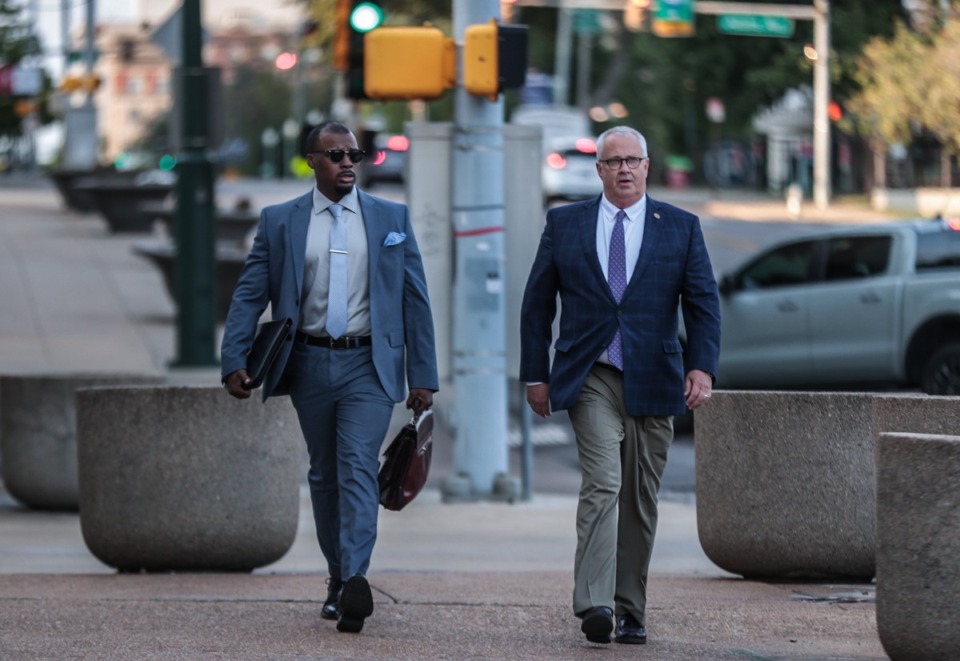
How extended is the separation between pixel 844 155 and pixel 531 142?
52.9 metres

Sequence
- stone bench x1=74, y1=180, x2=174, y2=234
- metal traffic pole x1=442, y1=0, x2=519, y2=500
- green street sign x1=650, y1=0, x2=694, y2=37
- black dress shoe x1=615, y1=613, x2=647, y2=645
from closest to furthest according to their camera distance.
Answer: black dress shoe x1=615, y1=613, x2=647, y2=645 → metal traffic pole x1=442, y1=0, x2=519, y2=500 → stone bench x1=74, y1=180, x2=174, y2=234 → green street sign x1=650, y1=0, x2=694, y2=37

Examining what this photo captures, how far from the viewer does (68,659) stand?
20.1 ft

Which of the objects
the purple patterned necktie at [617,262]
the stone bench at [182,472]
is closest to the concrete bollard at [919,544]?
the purple patterned necktie at [617,262]

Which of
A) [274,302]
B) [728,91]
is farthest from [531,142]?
[728,91]

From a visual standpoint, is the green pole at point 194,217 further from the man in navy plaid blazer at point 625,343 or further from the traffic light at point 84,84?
the traffic light at point 84,84

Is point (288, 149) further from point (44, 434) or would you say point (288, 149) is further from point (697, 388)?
point (697, 388)

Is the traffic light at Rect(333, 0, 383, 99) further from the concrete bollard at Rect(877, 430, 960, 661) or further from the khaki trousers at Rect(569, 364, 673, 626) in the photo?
the concrete bollard at Rect(877, 430, 960, 661)

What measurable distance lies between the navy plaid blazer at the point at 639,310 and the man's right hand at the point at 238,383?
1.00m

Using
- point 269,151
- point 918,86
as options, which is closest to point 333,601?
point 918,86

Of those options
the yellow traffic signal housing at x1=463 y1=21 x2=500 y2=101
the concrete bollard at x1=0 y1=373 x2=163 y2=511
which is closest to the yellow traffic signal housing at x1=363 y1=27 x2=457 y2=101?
the yellow traffic signal housing at x1=463 y1=21 x2=500 y2=101

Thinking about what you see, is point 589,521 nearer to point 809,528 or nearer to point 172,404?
point 809,528

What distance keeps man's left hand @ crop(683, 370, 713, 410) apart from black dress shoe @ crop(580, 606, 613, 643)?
803 mm

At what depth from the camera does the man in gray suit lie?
6766 mm

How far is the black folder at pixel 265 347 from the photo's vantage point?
670 centimetres
